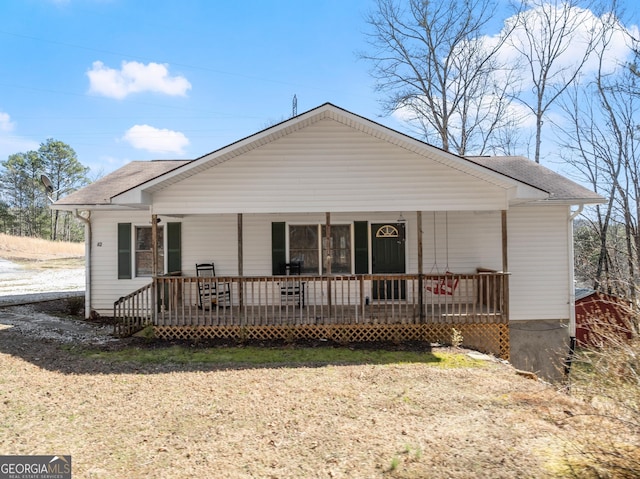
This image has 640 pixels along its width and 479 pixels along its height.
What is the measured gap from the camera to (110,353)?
765cm

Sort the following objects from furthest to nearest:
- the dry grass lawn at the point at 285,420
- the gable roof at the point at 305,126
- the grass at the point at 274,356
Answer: the gable roof at the point at 305,126
the grass at the point at 274,356
the dry grass lawn at the point at 285,420

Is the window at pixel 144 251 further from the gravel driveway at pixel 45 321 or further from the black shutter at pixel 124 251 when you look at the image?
the gravel driveway at pixel 45 321

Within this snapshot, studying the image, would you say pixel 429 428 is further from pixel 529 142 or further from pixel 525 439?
pixel 529 142

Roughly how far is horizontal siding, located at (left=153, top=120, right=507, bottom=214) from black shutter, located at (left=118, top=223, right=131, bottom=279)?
2.80 metres

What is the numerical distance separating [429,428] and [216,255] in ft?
24.0

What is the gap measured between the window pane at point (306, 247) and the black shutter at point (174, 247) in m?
2.95

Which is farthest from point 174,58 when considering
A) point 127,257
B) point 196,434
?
point 196,434

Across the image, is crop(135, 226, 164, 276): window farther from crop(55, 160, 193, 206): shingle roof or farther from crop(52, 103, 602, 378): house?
crop(55, 160, 193, 206): shingle roof

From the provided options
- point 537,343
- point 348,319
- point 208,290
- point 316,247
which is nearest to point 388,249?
point 316,247

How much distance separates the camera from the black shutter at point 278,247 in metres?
10.2

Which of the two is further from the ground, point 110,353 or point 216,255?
point 216,255

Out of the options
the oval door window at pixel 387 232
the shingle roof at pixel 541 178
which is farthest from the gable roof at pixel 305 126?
the oval door window at pixel 387 232

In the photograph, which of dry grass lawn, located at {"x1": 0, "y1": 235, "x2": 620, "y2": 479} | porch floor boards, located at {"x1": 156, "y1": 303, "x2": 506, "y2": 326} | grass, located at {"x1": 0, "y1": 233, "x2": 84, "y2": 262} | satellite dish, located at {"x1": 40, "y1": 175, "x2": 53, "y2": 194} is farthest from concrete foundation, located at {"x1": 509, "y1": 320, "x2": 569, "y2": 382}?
grass, located at {"x1": 0, "y1": 233, "x2": 84, "y2": 262}

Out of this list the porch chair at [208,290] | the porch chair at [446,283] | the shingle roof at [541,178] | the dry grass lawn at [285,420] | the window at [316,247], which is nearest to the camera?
the dry grass lawn at [285,420]
